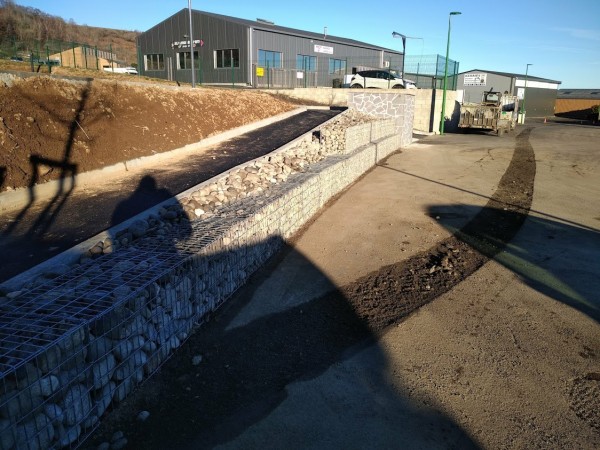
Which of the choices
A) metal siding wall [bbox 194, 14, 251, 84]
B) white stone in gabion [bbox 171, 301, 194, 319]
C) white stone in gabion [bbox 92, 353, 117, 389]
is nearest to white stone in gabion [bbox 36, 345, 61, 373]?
white stone in gabion [bbox 92, 353, 117, 389]

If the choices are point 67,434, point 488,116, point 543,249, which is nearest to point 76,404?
point 67,434

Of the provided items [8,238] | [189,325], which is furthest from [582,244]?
[8,238]

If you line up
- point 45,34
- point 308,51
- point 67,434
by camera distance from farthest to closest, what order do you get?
point 45,34
point 308,51
point 67,434

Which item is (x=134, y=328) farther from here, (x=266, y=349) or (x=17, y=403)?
(x=266, y=349)

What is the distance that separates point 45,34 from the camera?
65750 mm

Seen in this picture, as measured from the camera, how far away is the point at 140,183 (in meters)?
8.44

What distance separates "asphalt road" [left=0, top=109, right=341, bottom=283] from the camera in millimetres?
5312

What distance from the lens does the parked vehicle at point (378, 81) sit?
31.5 meters

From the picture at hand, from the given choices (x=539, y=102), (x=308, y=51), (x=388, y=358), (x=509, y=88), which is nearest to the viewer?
(x=388, y=358)

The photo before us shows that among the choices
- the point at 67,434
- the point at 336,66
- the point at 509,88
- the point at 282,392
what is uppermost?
the point at 336,66

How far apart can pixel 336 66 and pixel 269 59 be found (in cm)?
957

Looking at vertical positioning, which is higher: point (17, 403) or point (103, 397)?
point (17, 403)

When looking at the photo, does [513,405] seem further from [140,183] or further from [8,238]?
[140,183]

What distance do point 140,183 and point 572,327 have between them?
7.09 m
